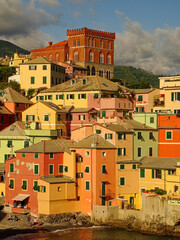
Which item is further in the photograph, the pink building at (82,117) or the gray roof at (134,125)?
the pink building at (82,117)

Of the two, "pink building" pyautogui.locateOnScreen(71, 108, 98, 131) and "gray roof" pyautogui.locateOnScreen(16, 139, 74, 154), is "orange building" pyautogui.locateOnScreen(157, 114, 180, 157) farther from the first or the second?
"gray roof" pyautogui.locateOnScreen(16, 139, 74, 154)

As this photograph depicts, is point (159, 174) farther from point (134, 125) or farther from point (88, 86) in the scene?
point (88, 86)

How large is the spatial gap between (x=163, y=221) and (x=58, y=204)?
16.0m

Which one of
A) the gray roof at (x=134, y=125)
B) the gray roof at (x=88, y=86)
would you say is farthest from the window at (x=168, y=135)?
the gray roof at (x=88, y=86)

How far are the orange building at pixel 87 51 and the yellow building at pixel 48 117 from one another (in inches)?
1867

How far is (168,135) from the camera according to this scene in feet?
255

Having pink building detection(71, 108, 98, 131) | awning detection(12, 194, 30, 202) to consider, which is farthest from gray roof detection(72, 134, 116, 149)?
pink building detection(71, 108, 98, 131)

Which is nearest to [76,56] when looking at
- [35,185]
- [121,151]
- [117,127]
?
[117,127]

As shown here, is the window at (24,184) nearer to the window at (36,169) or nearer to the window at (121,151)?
the window at (36,169)

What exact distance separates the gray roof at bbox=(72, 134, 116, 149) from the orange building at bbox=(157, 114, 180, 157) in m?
9.37

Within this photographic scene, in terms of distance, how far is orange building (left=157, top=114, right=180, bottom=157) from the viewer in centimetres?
7688

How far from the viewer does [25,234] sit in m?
66.9

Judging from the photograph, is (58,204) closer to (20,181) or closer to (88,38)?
(20,181)

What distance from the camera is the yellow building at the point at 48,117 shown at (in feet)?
277
